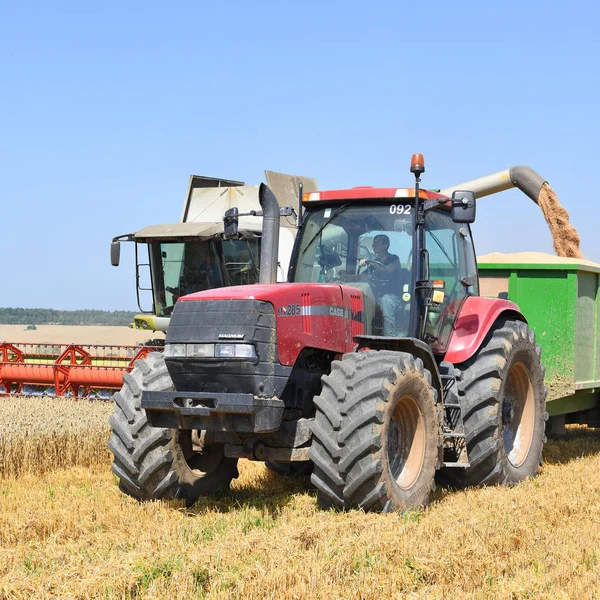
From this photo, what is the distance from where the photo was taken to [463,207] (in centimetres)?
654

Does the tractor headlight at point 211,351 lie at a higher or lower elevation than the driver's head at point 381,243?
lower

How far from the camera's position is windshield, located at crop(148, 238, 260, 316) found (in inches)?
595

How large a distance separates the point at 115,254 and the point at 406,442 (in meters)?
8.81

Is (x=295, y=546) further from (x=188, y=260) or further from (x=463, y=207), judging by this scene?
(x=188, y=260)

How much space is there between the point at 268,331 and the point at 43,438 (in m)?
4.12

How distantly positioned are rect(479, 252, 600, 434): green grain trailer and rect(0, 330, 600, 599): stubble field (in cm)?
142

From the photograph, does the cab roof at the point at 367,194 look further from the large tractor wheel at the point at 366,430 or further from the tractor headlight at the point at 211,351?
the tractor headlight at the point at 211,351

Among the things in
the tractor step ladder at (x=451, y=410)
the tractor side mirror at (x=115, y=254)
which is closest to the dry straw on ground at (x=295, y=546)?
the tractor step ladder at (x=451, y=410)

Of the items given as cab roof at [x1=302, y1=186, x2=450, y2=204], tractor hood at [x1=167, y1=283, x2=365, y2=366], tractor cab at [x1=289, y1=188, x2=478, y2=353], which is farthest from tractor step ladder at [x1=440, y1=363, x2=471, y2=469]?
cab roof at [x1=302, y1=186, x2=450, y2=204]

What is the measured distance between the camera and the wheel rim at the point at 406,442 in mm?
6191

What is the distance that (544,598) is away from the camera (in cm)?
419

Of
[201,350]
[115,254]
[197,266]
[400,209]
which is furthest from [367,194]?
[197,266]

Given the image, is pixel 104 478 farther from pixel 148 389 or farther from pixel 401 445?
pixel 401 445

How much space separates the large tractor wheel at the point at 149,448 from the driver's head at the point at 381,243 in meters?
1.79
